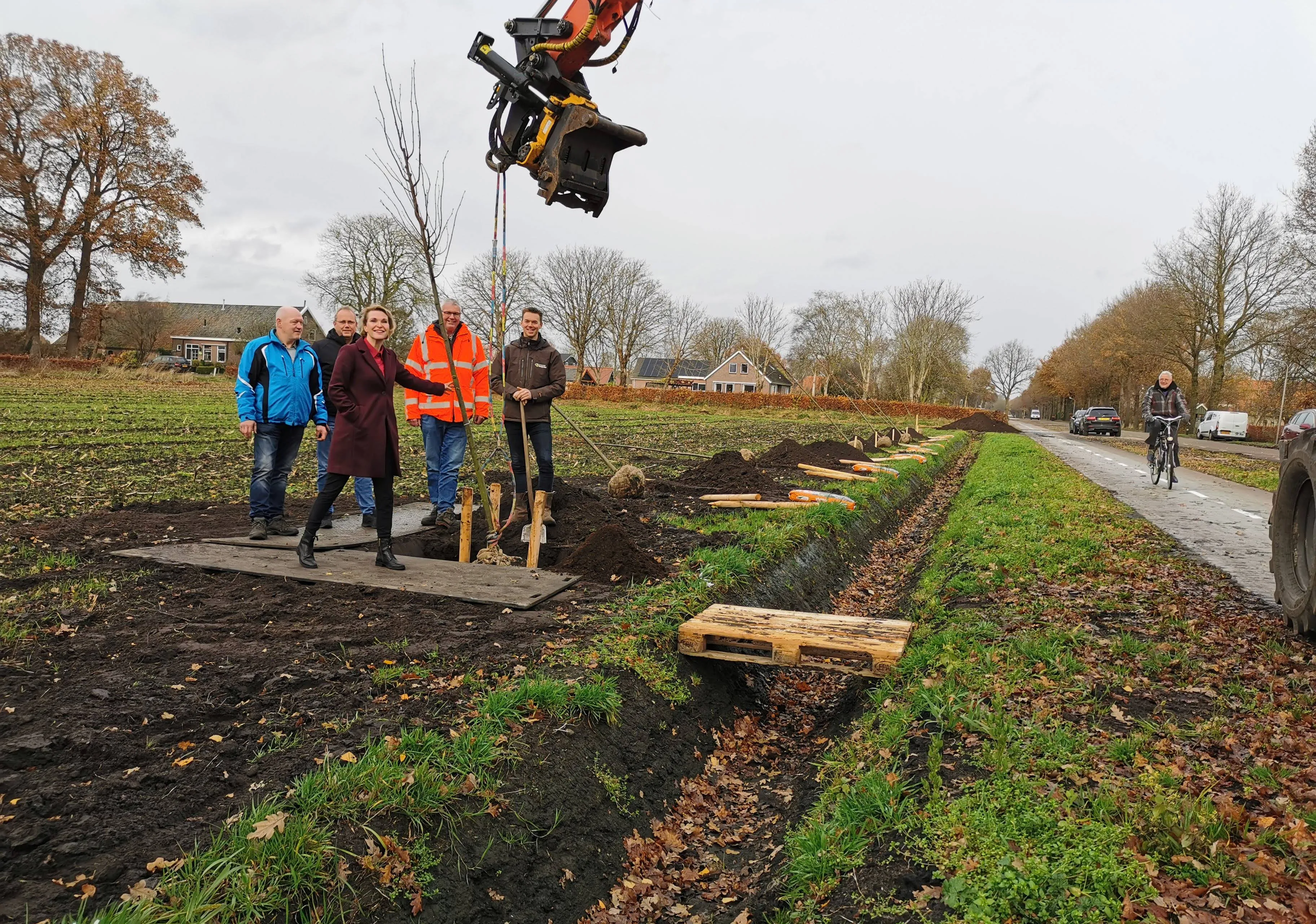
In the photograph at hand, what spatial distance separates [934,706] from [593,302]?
58.0 m

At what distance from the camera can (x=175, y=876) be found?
238 cm

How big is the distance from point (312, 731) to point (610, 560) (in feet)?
10.9

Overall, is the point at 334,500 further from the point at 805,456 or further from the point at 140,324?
the point at 140,324

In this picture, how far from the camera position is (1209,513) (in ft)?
36.8

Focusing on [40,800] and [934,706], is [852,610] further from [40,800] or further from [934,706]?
[40,800]

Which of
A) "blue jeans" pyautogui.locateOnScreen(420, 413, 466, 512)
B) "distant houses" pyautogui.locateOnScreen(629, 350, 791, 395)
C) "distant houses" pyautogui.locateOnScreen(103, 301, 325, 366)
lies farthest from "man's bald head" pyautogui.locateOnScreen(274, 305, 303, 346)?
"distant houses" pyautogui.locateOnScreen(629, 350, 791, 395)

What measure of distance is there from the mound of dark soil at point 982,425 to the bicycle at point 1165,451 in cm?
3328

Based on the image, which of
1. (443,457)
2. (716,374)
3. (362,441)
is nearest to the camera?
(362,441)

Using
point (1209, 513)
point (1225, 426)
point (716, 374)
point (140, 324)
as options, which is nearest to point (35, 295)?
point (140, 324)

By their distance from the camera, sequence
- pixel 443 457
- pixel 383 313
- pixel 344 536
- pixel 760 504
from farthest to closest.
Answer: pixel 760 504, pixel 443 457, pixel 344 536, pixel 383 313

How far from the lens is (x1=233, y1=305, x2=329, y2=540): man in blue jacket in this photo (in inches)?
268

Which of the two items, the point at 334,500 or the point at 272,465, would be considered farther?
the point at 272,465

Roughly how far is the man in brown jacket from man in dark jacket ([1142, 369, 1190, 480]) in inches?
442

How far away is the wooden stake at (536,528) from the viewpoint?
6.52m
